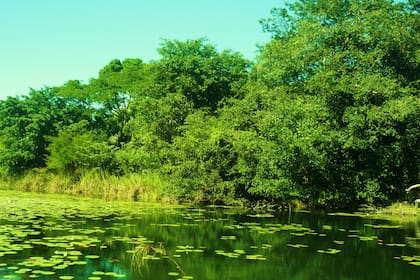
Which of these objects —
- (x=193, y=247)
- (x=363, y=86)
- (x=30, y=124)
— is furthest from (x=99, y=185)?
(x=193, y=247)

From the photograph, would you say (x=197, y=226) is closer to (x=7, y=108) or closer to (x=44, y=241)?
(x=44, y=241)

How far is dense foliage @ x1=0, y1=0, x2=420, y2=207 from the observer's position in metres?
15.9

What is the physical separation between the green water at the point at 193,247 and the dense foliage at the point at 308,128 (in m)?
3.83

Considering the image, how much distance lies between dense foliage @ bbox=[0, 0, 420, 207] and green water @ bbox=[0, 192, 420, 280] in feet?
12.6

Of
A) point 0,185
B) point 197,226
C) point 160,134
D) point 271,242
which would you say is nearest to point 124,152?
point 160,134

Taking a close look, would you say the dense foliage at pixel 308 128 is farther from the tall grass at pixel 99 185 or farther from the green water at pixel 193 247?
the green water at pixel 193 247

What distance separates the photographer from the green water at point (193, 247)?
602 centimetres

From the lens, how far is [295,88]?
62.6 feet

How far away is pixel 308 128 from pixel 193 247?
31.4 feet

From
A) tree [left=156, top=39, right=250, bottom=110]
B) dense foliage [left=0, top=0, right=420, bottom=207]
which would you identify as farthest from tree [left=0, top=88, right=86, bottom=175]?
tree [left=156, top=39, right=250, bottom=110]

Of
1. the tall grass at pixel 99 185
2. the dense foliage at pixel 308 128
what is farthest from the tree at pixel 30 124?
the dense foliage at pixel 308 128

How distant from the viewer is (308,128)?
53.4 feet

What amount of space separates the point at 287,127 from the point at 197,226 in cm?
689

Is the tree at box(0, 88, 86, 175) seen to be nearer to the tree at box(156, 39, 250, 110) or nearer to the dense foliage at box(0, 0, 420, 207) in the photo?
the dense foliage at box(0, 0, 420, 207)
